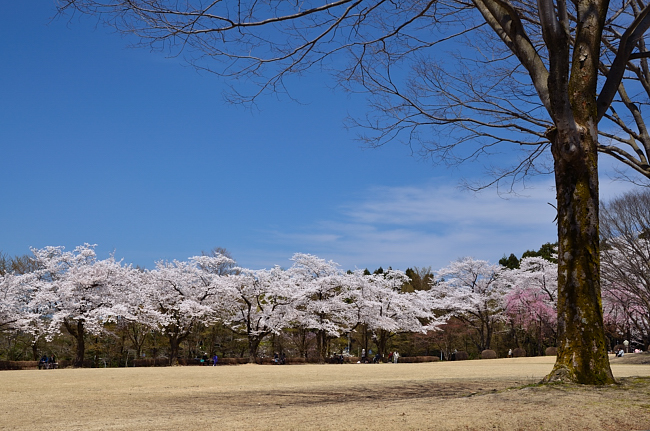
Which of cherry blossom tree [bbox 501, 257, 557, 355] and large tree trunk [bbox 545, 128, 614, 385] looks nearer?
large tree trunk [bbox 545, 128, 614, 385]

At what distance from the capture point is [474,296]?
4091 centimetres

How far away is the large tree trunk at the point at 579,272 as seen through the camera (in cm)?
576

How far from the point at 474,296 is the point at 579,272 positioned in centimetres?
3663

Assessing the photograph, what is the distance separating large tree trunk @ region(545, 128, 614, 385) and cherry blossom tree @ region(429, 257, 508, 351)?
35.4 metres

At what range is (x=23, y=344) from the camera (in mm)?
30750

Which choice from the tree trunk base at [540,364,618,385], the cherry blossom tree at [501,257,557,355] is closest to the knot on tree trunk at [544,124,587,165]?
the tree trunk base at [540,364,618,385]

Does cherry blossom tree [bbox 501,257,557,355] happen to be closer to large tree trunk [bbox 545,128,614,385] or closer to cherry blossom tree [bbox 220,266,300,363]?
cherry blossom tree [bbox 220,266,300,363]

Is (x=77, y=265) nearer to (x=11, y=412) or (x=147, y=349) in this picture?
(x=147, y=349)

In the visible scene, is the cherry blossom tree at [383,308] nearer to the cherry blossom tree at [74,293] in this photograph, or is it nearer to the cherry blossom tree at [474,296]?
the cherry blossom tree at [474,296]

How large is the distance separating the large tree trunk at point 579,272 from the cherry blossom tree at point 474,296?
35418mm

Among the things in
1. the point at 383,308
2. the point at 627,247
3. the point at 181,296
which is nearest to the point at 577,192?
the point at 627,247

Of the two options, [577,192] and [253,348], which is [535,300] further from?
[577,192]

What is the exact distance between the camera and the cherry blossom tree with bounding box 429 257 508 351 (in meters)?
40.6

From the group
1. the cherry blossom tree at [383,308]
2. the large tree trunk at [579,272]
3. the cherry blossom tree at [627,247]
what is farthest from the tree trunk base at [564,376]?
the cherry blossom tree at [383,308]
